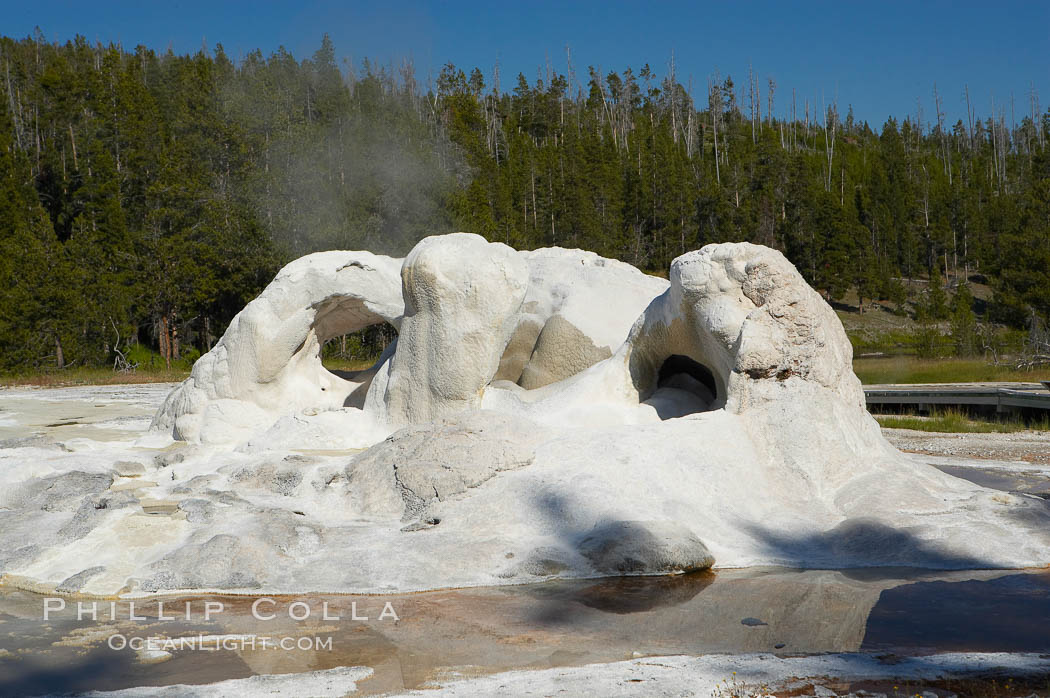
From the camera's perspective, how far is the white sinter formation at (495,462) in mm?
5469

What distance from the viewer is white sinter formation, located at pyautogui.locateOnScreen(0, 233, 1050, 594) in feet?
17.9

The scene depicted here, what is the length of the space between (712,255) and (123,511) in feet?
16.3

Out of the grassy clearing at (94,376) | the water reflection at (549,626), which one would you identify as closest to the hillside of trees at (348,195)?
the grassy clearing at (94,376)

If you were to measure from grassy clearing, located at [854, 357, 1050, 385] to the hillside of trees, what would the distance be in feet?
20.3

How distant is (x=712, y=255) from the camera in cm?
769

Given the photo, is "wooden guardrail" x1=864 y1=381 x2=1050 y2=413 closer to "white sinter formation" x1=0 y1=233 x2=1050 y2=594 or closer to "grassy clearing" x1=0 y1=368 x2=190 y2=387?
Answer: "white sinter formation" x1=0 y1=233 x2=1050 y2=594

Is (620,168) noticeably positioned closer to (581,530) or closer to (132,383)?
(132,383)

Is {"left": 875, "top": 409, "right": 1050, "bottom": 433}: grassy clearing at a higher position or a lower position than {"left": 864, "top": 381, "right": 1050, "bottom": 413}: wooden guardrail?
lower

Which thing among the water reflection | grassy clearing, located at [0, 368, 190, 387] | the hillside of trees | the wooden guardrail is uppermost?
the hillside of trees

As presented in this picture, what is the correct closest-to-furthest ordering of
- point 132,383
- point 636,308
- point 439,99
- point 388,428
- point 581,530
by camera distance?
point 581,530 → point 388,428 → point 636,308 → point 132,383 → point 439,99

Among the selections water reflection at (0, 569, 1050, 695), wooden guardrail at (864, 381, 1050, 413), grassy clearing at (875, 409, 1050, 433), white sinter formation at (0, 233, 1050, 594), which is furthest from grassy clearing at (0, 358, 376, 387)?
water reflection at (0, 569, 1050, 695)

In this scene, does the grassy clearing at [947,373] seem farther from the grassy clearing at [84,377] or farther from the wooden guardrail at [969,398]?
the grassy clearing at [84,377]

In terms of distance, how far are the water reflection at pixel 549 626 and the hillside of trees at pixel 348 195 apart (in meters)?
21.1

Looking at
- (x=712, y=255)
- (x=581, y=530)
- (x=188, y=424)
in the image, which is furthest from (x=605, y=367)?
(x=188, y=424)
